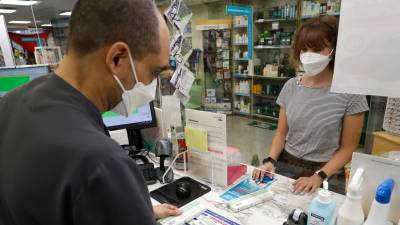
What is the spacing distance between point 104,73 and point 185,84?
0.96m

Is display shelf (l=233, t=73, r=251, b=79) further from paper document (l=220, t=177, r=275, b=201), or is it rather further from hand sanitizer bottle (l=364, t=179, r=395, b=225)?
hand sanitizer bottle (l=364, t=179, r=395, b=225)

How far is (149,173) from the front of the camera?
1.34 meters

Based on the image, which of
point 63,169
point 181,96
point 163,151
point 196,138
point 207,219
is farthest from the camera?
point 181,96

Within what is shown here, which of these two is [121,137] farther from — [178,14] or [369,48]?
[369,48]

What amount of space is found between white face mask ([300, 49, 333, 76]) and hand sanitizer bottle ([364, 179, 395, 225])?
2.39 feet

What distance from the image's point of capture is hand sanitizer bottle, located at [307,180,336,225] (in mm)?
760

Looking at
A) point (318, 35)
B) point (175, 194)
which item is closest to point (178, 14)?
point (318, 35)

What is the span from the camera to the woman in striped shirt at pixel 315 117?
130 centimetres

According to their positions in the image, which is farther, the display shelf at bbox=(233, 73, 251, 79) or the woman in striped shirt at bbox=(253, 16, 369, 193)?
the display shelf at bbox=(233, 73, 251, 79)

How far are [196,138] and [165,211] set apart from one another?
0.38 m

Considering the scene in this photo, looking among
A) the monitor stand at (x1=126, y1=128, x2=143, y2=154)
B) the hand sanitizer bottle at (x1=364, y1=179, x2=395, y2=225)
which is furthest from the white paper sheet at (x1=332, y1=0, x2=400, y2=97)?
the monitor stand at (x1=126, y1=128, x2=143, y2=154)

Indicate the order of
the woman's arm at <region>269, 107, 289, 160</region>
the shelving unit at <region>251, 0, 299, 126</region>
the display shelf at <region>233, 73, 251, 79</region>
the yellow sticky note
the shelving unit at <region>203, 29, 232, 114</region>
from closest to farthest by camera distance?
the yellow sticky note, the woman's arm at <region>269, 107, 289, 160</region>, the shelving unit at <region>251, 0, 299, 126</region>, the shelving unit at <region>203, 29, 232, 114</region>, the display shelf at <region>233, 73, 251, 79</region>

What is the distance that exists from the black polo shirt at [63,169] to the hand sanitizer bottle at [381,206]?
1.85 feet

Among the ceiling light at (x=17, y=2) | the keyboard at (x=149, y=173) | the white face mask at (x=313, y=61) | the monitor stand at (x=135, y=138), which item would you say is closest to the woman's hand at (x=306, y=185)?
the white face mask at (x=313, y=61)
